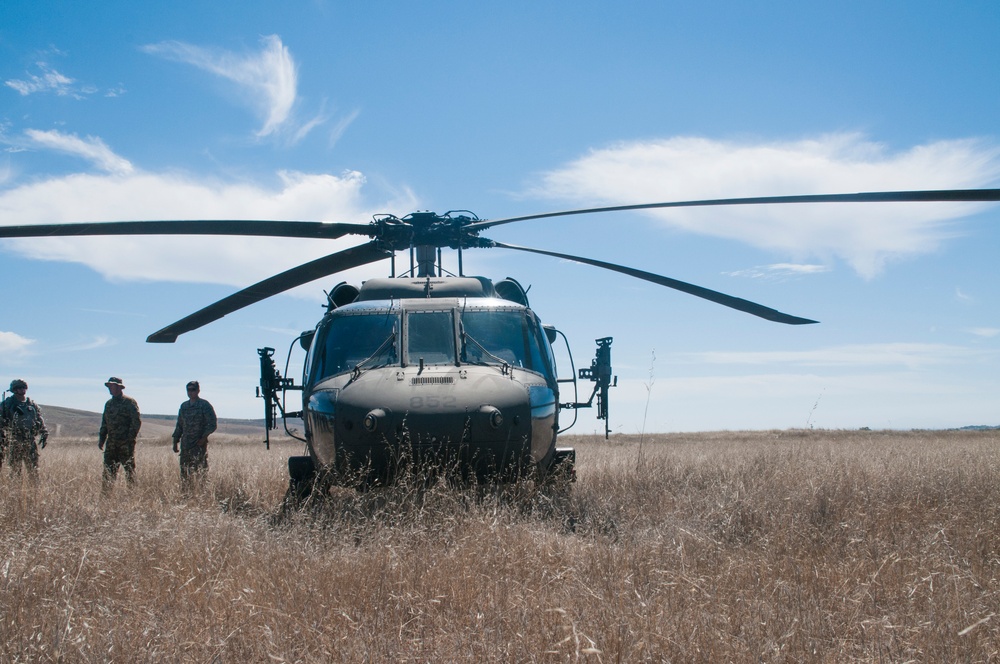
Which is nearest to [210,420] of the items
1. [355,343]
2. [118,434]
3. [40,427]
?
[118,434]

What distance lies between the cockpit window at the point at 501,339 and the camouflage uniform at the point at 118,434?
5071mm

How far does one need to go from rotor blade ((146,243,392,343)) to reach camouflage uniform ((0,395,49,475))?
8.33 ft

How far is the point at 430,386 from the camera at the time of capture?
21.6ft

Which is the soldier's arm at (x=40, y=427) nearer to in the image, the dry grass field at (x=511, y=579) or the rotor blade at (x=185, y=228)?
the dry grass field at (x=511, y=579)

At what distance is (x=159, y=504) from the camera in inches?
286

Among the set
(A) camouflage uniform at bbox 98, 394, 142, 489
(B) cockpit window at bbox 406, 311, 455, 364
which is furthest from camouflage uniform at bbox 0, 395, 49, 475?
(B) cockpit window at bbox 406, 311, 455, 364

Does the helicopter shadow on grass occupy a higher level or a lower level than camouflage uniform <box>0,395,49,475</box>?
lower

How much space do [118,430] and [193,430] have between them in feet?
2.99

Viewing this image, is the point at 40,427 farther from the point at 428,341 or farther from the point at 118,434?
the point at 428,341

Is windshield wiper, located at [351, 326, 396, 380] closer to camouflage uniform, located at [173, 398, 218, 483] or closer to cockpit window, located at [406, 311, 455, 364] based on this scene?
cockpit window, located at [406, 311, 455, 364]

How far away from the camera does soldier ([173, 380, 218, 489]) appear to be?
10.0 meters

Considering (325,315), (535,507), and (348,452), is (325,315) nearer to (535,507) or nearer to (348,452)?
(348,452)

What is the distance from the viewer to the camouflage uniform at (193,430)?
32.9ft

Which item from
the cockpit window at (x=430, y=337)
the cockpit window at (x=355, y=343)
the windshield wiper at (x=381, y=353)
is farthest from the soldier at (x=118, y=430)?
the cockpit window at (x=430, y=337)
